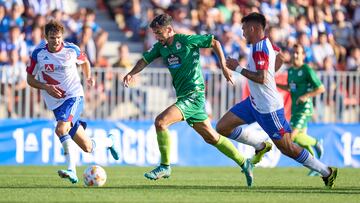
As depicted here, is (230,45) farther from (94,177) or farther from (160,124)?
(94,177)

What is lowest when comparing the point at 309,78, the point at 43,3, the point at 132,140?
the point at 132,140

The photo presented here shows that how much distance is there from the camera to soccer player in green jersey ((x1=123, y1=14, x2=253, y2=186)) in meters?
14.7

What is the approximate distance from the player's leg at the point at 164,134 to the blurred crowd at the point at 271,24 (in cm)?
963

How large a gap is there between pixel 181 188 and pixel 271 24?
44.9 ft

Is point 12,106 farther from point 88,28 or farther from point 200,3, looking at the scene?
point 200,3

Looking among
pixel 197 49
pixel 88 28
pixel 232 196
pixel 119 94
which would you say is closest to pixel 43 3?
pixel 88 28

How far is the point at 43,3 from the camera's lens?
79.6 feet

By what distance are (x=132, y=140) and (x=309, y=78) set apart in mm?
4883

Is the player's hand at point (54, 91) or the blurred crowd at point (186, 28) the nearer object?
the player's hand at point (54, 91)

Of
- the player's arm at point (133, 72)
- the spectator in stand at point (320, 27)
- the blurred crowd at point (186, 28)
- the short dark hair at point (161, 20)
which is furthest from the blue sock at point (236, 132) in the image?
the spectator in stand at point (320, 27)

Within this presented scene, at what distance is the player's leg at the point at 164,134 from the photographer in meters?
14.6

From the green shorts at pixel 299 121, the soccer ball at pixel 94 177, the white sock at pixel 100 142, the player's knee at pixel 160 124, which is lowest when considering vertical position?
the soccer ball at pixel 94 177

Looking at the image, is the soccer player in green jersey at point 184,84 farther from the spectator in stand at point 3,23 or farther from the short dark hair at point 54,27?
the spectator in stand at point 3,23

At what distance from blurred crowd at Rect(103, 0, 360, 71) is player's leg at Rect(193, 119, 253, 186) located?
370 inches
